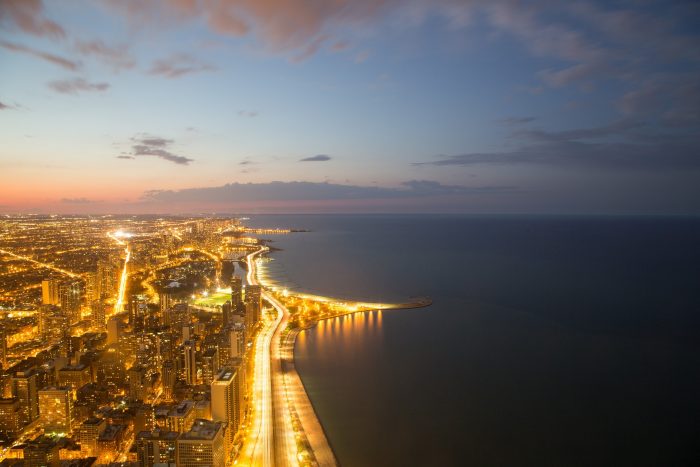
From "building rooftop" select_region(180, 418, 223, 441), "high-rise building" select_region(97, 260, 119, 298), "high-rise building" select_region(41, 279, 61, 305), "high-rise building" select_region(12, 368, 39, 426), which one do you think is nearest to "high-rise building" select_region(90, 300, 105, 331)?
"high-rise building" select_region(41, 279, 61, 305)

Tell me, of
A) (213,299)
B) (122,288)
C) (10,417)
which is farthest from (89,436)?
(122,288)

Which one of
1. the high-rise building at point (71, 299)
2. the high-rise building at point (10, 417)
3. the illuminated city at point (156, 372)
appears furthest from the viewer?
the high-rise building at point (71, 299)

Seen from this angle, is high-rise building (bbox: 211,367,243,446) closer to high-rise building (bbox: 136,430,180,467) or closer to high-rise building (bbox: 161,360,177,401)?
high-rise building (bbox: 136,430,180,467)

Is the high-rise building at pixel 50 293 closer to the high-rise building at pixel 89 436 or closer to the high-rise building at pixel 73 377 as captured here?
the high-rise building at pixel 73 377

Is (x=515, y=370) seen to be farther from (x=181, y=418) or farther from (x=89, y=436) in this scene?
(x=89, y=436)

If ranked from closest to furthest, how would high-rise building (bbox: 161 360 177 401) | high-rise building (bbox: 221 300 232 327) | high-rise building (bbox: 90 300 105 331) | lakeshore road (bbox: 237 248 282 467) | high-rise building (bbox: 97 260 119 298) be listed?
lakeshore road (bbox: 237 248 282 467) < high-rise building (bbox: 161 360 177 401) < high-rise building (bbox: 221 300 232 327) < high-rise building (bbox: 90 300 105 331) < high-rise building (bbox: 97 260 119 298)

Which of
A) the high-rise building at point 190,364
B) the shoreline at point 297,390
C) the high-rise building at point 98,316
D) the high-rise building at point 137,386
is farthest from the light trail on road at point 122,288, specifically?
the high-rise building at point 137,386
